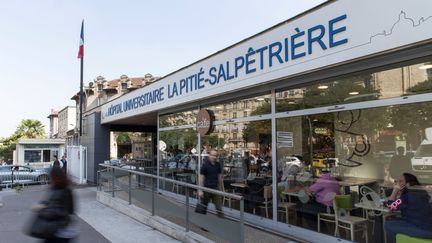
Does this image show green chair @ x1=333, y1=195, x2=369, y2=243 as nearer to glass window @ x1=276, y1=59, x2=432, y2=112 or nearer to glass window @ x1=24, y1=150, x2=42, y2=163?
glass window @ x1=276, y1=59, x2=432, y2=112

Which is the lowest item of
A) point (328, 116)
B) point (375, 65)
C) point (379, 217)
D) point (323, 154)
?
point (379, 217)

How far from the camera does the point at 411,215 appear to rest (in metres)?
5.35

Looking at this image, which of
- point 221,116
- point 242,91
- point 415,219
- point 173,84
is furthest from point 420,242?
point 173,84

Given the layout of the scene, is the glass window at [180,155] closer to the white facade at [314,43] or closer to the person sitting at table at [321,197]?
the white facade at [314,43]

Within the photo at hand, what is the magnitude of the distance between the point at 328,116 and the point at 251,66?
5.38 feet

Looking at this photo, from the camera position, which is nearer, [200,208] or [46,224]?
[46,224]

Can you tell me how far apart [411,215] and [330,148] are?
2.48 m

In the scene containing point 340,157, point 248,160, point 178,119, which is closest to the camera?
point 340,157

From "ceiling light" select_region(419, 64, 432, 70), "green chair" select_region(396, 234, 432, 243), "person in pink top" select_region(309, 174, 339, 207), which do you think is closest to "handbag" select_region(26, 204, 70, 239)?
"green chair" select_region(396, 234, 432, 243)

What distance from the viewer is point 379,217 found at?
248 inches

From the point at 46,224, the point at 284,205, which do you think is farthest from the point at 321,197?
the point at 46,224

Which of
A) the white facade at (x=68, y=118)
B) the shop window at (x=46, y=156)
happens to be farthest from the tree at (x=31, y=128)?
the shop window at (x=46, y=156)

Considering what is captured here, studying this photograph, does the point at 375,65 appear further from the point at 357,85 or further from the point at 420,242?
the point at 420,242

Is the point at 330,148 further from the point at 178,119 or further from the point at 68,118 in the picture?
the point at 68,118
